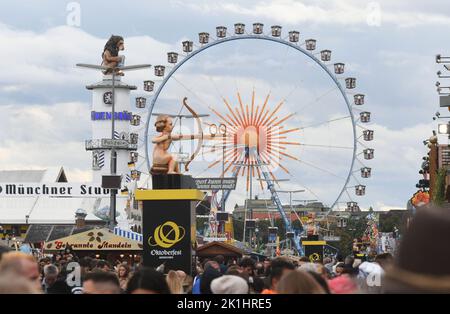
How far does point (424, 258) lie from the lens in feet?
12.5

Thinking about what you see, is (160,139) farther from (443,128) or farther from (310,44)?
(310,44)

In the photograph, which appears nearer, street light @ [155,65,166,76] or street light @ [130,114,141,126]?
street light @ [130,114,141,126]

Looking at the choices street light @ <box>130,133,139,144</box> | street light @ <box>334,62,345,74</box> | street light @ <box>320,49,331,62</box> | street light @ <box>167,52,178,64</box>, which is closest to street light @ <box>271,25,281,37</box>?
street light @ <box>320,49,331,62</box>

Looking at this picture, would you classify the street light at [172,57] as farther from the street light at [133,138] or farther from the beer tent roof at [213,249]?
the beer tent roof at [213,249]

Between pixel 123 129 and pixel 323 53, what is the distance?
6719 centimetres

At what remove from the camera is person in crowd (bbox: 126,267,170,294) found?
6.30 meters

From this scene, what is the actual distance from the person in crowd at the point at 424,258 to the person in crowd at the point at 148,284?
2.55 metres

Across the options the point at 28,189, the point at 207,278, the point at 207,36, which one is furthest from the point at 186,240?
the point at 28,189

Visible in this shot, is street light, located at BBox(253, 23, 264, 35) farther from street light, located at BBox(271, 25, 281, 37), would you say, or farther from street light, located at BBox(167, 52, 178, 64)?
street light, located at BBox(167, 52, 178, 64)

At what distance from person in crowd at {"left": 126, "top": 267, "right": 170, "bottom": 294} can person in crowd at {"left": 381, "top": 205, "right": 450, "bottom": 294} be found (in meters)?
2.55

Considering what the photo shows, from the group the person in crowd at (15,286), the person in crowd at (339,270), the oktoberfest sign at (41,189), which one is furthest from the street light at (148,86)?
the person in crowd at (15,286)

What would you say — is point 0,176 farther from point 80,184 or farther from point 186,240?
point 186,240

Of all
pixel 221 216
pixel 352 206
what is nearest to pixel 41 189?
pixel 221 216
